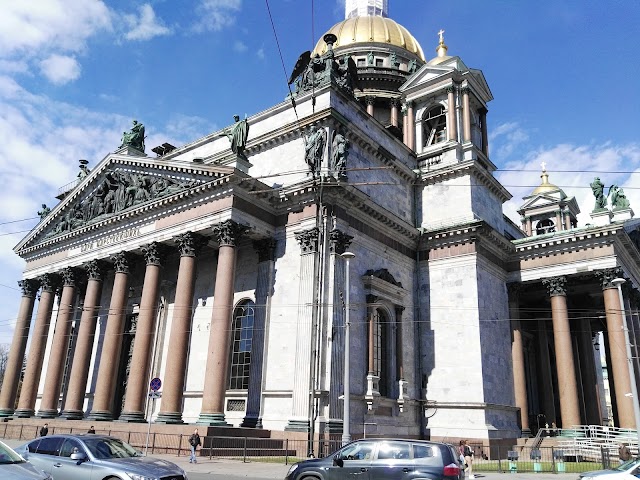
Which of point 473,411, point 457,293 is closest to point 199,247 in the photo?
point 457,293

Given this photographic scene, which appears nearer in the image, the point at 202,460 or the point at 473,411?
the point at 202,460

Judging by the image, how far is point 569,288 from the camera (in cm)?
3516

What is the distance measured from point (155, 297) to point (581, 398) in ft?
95.1

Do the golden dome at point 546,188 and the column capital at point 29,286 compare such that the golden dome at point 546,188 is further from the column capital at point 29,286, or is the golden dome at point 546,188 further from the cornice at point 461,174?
the column capital at point 29,286

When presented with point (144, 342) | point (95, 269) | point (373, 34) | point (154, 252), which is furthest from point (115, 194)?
point (373, 34)

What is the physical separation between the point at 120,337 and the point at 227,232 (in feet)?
28.9

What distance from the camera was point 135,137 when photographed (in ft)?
115

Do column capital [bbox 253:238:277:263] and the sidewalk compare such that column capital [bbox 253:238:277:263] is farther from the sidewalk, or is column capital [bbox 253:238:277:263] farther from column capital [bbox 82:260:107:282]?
column capital [bbox 82:260:107:282]

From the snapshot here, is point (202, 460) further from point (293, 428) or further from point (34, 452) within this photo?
point (34, 452)

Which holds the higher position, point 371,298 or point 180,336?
point 371,298

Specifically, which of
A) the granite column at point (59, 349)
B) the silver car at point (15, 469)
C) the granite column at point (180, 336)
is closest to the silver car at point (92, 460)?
the silver car at point (15, 469)

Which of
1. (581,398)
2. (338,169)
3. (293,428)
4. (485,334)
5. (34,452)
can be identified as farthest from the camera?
(581,398)

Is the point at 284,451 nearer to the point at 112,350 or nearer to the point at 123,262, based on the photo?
the point at 112,350

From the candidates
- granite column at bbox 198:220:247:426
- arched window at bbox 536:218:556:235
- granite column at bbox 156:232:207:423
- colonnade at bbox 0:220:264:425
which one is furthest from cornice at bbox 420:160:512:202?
granite column at bbox 156:232:207:423
